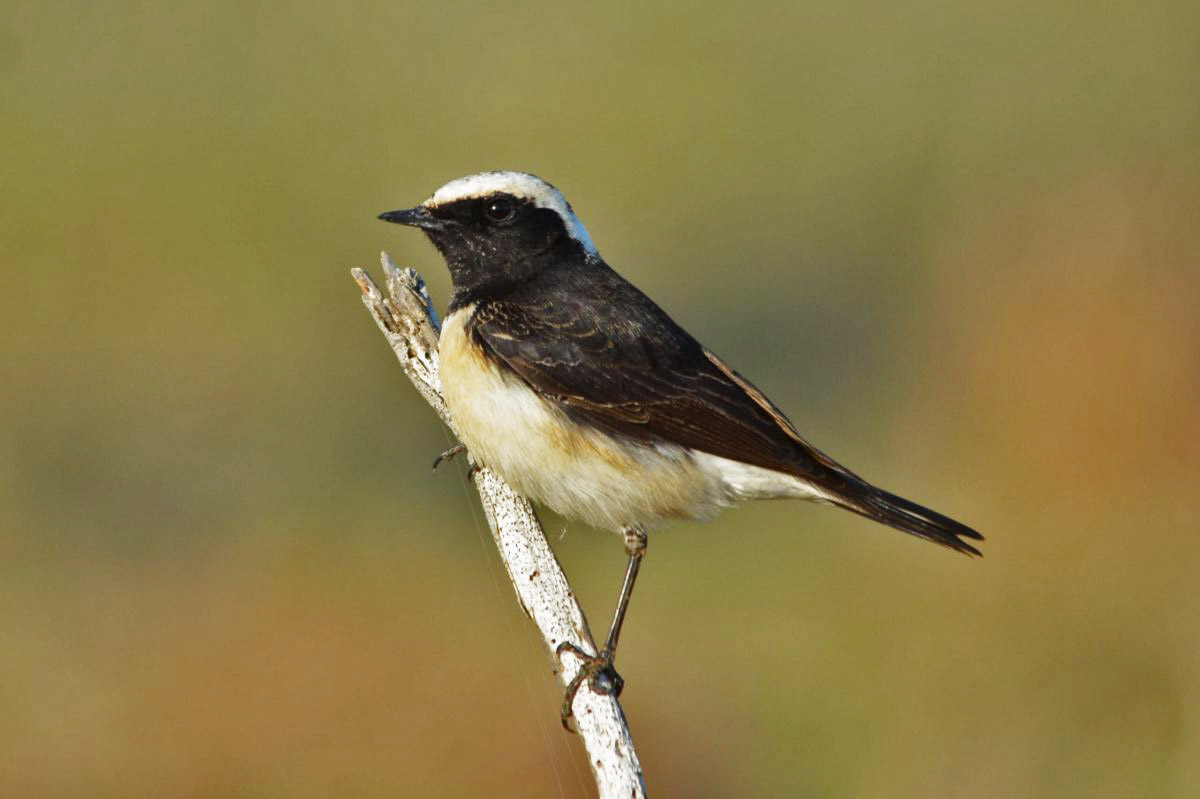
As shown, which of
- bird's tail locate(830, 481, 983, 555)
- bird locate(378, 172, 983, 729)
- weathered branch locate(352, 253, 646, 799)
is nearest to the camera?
weathered branch locate(352, 253, 646, 799)

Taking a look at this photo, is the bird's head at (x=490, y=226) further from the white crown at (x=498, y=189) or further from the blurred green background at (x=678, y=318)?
the blurred green background at (x=678, y=318)

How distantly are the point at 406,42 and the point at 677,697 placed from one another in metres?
7.87

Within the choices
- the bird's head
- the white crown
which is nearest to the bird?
the bird's head

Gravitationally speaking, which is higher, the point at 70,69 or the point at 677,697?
the point at 70,69

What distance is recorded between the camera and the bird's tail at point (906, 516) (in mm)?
4555

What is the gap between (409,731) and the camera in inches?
237

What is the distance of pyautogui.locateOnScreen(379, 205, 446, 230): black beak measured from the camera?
5.07m

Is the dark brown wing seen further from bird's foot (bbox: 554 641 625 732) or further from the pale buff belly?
bird's foot (bbox: 554 641 625 732)

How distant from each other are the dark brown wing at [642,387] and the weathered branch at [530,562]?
290mm

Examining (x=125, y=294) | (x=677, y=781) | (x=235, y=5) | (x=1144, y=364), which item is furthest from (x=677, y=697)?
(x=235, y=5)

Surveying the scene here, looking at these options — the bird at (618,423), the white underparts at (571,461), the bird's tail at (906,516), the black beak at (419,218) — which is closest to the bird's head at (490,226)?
the black beak at (419,218)

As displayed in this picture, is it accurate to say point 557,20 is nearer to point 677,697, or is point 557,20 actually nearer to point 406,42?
point 406,42

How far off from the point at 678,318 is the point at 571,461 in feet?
16.7

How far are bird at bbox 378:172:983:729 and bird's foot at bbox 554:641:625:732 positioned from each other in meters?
0.14
